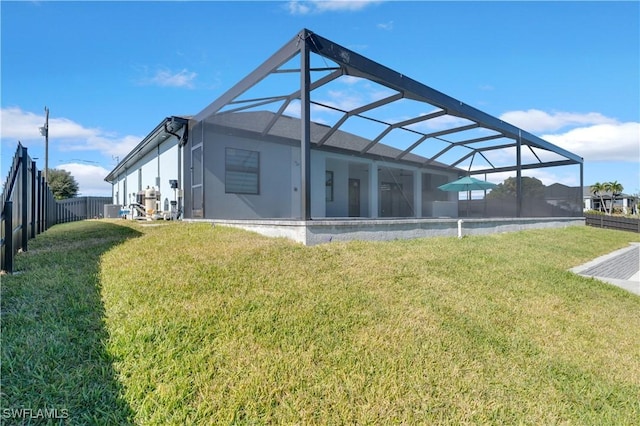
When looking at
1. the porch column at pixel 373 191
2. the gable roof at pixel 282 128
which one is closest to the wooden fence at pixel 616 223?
the gable roof at pixel 282 128

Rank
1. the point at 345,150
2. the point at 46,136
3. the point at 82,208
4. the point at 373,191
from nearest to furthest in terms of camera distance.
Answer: the point at 345,150, the point at 373,191, the point at 82,208, the point at 46,136

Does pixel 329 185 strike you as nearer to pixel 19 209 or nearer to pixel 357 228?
pixel 357 228

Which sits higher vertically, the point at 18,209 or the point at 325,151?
the point at 325,151

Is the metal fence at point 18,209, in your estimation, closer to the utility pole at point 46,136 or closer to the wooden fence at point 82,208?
the wooden fence at point 82,208

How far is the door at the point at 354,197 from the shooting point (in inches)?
605

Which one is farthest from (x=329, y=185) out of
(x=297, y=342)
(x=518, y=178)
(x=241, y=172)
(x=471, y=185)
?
(x=297, y=342)

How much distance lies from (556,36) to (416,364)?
447 inches

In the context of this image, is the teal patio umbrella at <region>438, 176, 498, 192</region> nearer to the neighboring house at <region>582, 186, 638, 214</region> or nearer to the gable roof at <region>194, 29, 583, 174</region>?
the gable roof at <region>194, 29, 583, 174</region>

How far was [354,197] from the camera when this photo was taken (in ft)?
51.2

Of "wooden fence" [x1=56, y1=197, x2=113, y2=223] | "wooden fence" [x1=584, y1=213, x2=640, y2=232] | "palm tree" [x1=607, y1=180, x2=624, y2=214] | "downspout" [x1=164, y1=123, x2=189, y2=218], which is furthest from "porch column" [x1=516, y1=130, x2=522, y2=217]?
"palm tree" [x1=607, y1=180, x2=624, y2=214]

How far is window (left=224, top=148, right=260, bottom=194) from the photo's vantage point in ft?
31.4

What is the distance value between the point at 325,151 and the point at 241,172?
13.1 feet

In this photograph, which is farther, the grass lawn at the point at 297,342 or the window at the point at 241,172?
the window at the point at 241,172

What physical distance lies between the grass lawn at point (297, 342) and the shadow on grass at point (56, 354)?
0.5 inches
